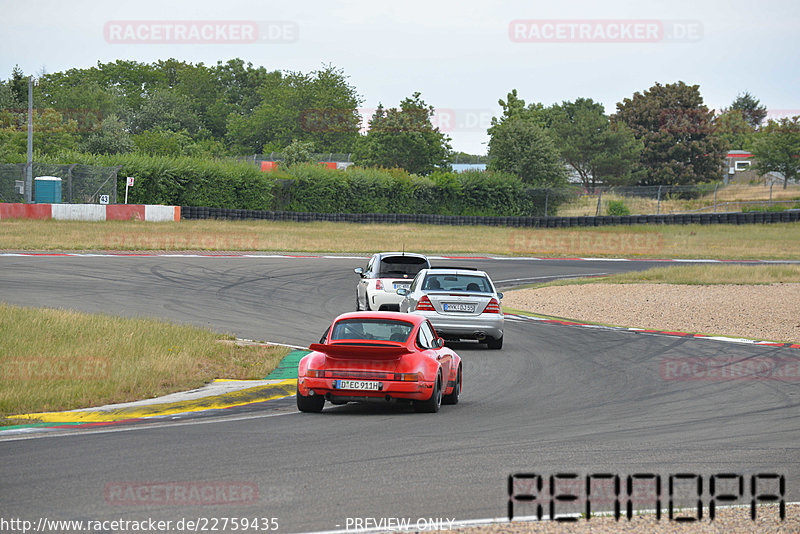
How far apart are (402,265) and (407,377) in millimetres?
11090

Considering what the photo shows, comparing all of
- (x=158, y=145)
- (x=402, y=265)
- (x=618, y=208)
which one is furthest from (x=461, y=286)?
(x=158, y=145)

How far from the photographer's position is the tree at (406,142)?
91.9 m

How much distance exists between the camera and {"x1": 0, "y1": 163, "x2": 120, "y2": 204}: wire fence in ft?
169

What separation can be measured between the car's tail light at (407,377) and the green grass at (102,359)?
3.32m

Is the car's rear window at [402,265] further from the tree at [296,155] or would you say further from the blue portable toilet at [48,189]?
the tree at [296,155]

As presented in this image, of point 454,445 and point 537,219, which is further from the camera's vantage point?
point 537,219

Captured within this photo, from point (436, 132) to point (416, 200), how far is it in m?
26.8

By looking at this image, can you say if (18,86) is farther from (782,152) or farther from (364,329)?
(364,329)

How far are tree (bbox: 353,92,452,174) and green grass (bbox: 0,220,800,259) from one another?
97.4ft

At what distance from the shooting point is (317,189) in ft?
217

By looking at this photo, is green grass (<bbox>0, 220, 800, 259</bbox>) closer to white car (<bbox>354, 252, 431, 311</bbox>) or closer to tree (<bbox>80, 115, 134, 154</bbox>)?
white car (<bbox>354, 252, 431, 311</bbox>)

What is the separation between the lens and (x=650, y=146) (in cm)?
9506

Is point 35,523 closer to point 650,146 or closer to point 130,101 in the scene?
point 650,146

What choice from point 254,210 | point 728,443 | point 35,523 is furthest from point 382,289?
point 254,210
